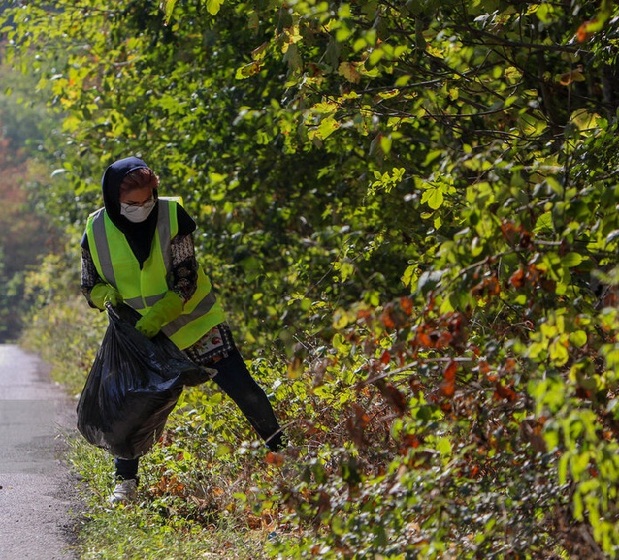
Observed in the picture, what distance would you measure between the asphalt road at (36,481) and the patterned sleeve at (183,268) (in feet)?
4.11

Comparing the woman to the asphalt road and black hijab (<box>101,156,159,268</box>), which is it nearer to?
black hijab (<box>101,156,159,268</box>)

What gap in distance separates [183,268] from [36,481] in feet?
6.02

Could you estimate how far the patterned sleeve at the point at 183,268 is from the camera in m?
6.68

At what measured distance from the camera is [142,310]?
669cm

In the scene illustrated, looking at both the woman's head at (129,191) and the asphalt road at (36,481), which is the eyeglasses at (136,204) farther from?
the asphalt road at (36,481)

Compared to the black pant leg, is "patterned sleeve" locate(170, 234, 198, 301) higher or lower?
higher

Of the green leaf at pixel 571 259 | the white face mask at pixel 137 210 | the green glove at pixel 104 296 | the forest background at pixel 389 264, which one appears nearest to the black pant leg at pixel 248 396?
the forest background at pixel 389 264

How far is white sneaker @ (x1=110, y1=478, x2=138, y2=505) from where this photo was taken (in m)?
6.55

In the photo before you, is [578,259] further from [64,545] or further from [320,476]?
[64,545]

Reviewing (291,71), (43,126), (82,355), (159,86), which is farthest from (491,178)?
(43,126)

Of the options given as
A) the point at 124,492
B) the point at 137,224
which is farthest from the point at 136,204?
the point at 124,492

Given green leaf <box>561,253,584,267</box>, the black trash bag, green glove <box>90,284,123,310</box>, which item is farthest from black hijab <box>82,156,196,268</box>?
green leaf <box>561,253,584,267</box>

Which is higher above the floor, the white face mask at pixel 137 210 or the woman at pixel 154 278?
the white face mask at pixel 137 210

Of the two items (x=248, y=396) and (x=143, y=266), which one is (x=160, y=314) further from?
(x=248, y=396)
